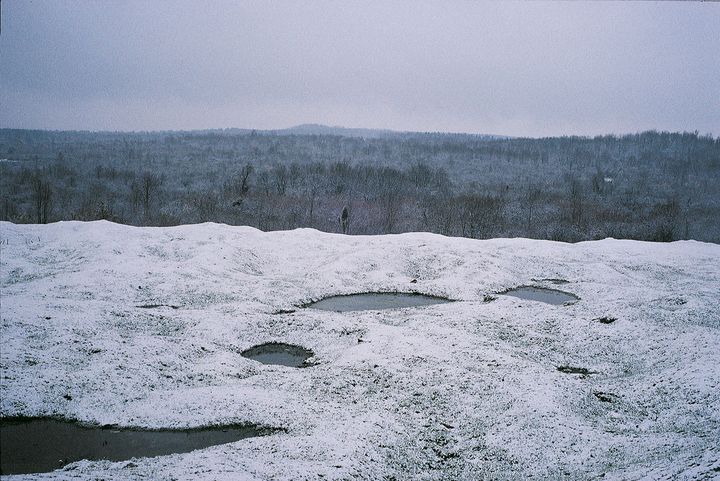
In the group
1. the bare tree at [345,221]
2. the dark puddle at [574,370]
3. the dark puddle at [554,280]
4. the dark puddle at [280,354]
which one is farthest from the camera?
the bare tree at [345,221]

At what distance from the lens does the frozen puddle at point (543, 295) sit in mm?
18406

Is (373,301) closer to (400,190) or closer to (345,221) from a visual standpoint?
(345,221)

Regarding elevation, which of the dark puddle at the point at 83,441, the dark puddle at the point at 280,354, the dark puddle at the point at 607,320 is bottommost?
the dark puddle at the point at 280,354

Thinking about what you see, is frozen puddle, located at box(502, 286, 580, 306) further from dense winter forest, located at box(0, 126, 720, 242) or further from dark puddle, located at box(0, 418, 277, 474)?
dense winter forest, located at box(0, 126, 720, 242)

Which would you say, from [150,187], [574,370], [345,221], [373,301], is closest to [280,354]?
[373,301]

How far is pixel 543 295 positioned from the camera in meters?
19.2

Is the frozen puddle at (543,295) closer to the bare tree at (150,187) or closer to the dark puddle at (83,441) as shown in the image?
the dark puddle at (83,441)

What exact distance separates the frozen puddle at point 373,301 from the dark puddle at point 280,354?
370 cm

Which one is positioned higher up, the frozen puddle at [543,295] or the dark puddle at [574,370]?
the frozen puddle at [543,295]

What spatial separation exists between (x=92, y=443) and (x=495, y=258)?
61.2 ft

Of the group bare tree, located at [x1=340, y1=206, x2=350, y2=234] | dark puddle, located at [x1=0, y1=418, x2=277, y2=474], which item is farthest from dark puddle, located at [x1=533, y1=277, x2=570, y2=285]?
bare tree, located at [x1=340, y1=206, x2=350, y2=234]

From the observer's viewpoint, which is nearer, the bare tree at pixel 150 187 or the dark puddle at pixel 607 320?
the dark puddle at pixel 607 320

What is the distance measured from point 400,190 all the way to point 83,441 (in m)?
68.5

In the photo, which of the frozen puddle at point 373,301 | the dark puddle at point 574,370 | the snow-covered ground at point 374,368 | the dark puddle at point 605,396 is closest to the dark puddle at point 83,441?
the snow-covered ground at point 374,368
